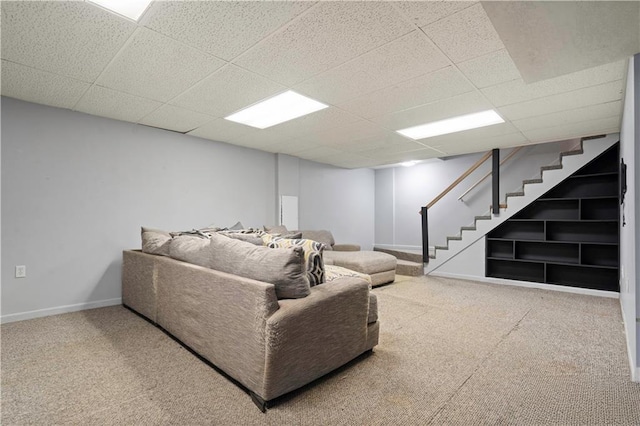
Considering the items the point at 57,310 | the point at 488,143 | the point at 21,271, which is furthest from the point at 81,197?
the point at 488,143

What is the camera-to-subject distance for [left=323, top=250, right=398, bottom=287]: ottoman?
4.49m

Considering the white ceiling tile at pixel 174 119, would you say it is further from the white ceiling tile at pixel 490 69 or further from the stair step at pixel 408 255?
the stair step at pixel 408 255

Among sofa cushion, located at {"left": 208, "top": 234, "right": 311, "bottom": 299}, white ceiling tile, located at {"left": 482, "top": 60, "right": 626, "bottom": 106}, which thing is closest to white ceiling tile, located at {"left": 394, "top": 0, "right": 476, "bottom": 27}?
white ceiling tile, located at {"left": 482, "top": 60, "right": 626, "bottom": 106}

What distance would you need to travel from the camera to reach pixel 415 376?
200 centimetres

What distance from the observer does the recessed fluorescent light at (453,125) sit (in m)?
3.52

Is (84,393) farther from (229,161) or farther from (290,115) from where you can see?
(229,161)

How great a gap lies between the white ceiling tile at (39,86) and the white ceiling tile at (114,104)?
0.08 metres

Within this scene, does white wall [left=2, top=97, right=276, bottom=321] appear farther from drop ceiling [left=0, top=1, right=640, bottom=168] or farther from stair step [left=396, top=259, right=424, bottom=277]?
stair step [left=396, top=259, right=424, bottom=277]

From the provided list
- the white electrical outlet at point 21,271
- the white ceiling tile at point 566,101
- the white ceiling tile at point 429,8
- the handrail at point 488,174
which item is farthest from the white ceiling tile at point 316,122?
the handrail at point 488,174

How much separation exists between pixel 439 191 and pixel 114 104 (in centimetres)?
607

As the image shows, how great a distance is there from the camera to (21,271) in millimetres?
3080

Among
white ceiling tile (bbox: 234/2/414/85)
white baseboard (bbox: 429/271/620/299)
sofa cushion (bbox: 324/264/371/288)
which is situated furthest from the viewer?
white baseboard (bbox: 429/271/620/299)

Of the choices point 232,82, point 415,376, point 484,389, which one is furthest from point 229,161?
point 484,389

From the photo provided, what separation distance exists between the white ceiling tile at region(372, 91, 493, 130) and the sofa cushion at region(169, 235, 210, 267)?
2.40 m
